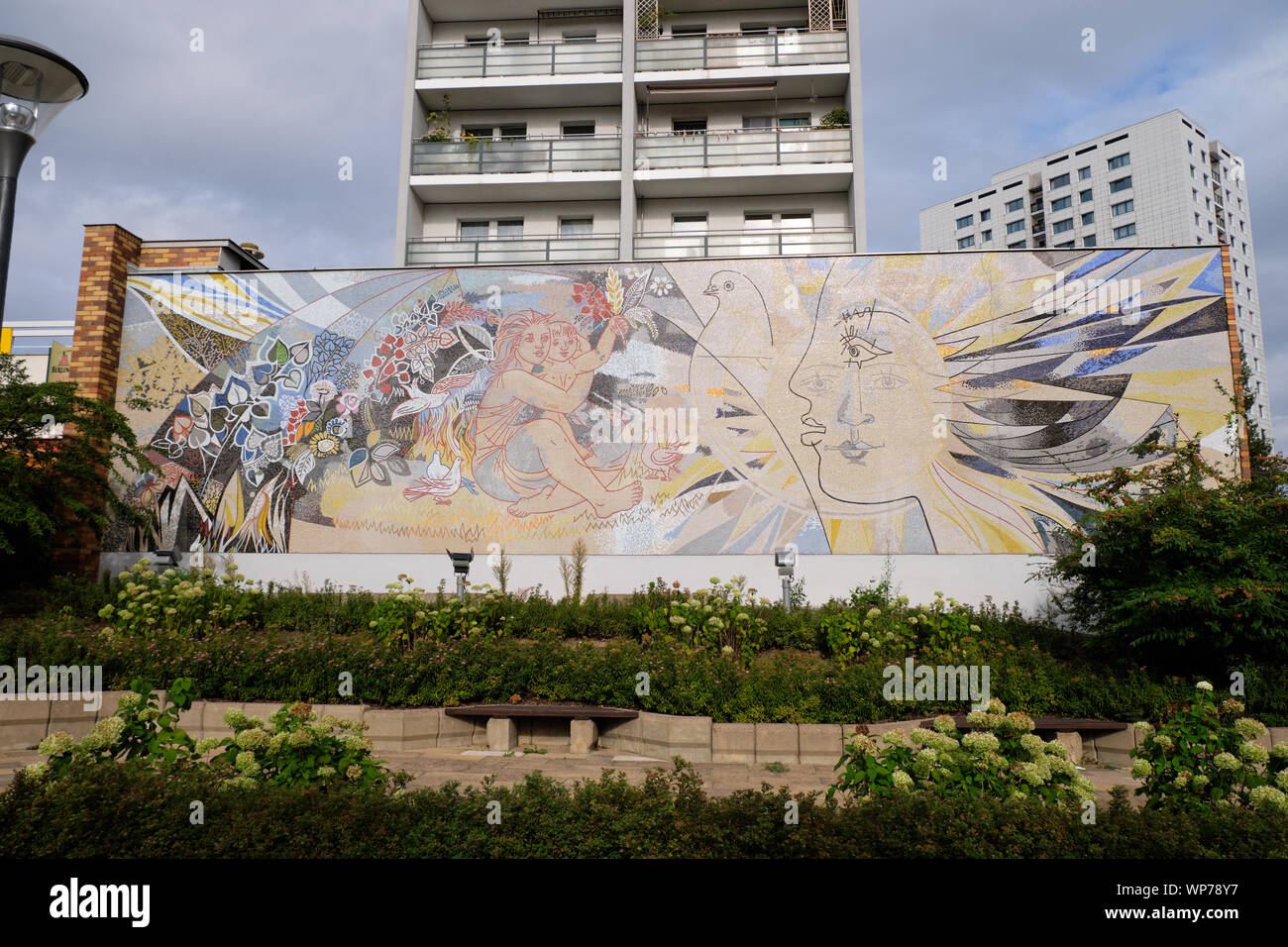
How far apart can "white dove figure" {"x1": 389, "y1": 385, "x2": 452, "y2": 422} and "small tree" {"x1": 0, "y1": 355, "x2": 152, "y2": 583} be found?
4.09 meters

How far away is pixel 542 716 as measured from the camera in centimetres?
744

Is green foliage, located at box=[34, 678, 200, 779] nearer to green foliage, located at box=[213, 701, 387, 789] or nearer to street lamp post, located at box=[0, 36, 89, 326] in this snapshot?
green foliage, located at box=[213, 701, 387, 789]

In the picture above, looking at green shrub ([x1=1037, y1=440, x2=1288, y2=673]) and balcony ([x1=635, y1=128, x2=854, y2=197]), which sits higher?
balcony ([x1=635, y1=128, x2=854, y2=197])

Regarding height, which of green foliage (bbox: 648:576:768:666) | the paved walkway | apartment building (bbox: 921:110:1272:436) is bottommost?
the paved walkway

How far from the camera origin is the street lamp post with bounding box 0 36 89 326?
457 cm

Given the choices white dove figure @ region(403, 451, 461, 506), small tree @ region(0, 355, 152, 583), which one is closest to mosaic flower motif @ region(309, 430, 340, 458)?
white dove figure @ region(403, 451, 461, 506)

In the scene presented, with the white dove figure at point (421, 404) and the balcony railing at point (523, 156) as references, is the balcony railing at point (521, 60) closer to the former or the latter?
the balcony railing at point (523, 156)

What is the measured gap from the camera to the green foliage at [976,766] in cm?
388

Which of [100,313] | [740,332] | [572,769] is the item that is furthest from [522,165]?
[572,769]

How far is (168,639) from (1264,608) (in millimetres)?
11096

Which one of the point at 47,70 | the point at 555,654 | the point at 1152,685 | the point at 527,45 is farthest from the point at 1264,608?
the point at 527,45

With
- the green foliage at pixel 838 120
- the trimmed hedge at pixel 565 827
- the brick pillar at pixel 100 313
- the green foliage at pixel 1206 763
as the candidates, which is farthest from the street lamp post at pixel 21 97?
the green foliage at pixel 838 120

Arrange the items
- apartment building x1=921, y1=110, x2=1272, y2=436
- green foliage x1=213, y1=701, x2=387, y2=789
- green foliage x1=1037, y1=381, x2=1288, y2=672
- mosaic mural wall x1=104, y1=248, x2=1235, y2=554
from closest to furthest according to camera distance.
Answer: green foliage x1=213, y1=701, x2=387, y2=789
green foliage x1=1037, y1=381, x2=1288, y2=672
mosaic mural wall x1=104, y1=248, x2=1235, y2=554
apartment building x1=921, y1=110, x2=1272, y2=436

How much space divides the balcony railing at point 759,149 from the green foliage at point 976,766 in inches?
699
